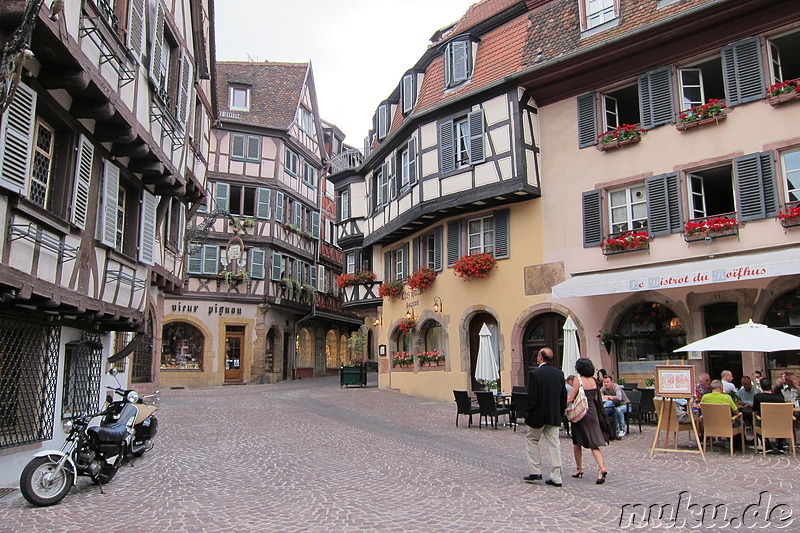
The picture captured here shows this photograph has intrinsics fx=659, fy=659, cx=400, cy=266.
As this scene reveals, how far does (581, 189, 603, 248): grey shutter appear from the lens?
53.9 feet

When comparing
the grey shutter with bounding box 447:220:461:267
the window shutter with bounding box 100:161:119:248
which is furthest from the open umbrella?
the window shutter with bounding box 100:161:119:248

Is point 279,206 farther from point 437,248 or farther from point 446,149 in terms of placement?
point 446,149

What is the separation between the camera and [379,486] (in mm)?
7848

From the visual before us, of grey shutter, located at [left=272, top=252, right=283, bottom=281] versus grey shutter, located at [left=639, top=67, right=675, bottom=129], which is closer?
grey shutter, located at [left=639, top=67, right=675, bottom=129]

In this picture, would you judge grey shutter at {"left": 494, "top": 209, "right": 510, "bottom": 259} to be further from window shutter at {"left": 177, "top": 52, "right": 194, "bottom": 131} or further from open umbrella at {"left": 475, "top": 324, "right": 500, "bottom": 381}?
window shutter at {"left": 177, "top": 52, "right": 194, "bottom": 131}

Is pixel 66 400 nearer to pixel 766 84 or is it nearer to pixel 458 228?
pixel 458 228

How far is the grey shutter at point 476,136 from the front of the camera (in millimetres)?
18411

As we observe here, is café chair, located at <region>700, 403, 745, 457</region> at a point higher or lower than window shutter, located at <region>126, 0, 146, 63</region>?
lower

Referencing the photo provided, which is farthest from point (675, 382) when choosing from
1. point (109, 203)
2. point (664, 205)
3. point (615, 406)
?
point (109, 203)

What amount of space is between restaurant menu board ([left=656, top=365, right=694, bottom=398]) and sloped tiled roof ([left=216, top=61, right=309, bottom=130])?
80.7ft

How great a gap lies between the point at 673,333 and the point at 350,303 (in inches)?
551

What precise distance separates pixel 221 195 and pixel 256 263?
11.3 ft

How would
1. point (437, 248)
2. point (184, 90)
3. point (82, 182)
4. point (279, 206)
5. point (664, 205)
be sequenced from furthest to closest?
point (279, 206) < point (437, 248) < point (664, 205) < point (184, 90) < point (82, 182)

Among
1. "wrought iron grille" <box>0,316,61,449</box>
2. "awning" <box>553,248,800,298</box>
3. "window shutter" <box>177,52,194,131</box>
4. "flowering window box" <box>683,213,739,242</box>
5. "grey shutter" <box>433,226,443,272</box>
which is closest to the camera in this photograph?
"wrought iron grille" <box>0,316,61,449</box>
